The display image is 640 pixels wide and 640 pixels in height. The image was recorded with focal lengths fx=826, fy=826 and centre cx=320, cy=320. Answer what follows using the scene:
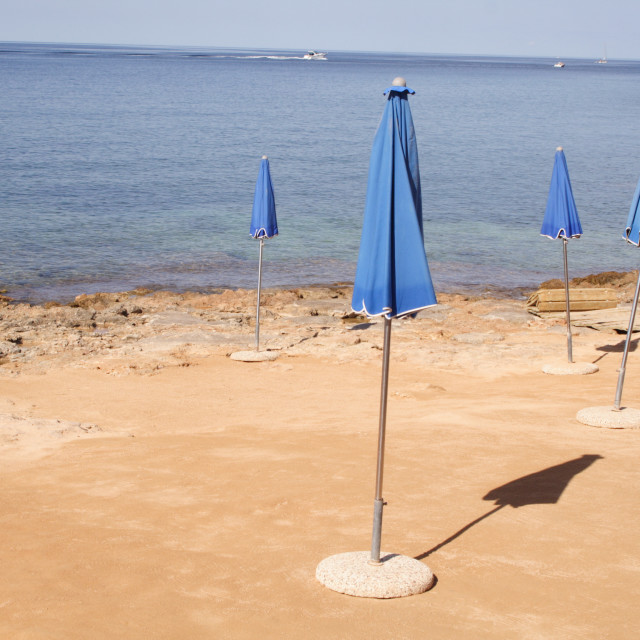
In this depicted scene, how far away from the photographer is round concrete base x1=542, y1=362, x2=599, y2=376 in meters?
13.0

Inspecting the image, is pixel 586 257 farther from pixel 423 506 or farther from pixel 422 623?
pixel 422 623

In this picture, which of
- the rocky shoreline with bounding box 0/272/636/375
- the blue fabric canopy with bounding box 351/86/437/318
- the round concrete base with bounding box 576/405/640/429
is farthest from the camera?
the rocky shoreline with bounding box 0/272/636/375

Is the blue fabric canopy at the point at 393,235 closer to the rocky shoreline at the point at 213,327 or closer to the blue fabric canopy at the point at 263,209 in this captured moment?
the blue fabric canopy at the point at 263,209

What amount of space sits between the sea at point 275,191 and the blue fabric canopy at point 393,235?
55.3 feet

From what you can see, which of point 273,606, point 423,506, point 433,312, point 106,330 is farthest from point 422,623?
point 433,312

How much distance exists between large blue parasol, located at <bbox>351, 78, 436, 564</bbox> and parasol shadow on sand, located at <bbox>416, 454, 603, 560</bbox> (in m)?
2.46

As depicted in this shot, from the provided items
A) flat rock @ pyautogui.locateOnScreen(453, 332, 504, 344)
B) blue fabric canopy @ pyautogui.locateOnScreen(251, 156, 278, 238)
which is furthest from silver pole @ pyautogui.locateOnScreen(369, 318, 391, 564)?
flat rock @ pyautogui.locateOnScreen(453, 332, 504, 344)

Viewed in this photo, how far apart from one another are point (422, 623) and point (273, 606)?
1033 millimetres

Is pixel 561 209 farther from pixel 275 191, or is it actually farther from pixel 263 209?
pixel 275 191

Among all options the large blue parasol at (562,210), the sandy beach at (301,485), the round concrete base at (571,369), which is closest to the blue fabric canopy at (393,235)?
the sandy beach at (301,485)

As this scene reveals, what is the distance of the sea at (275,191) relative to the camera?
984 inches

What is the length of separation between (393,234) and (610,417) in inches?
221

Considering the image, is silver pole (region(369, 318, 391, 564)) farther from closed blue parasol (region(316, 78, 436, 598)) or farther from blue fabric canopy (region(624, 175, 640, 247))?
blue fabric canopy (region(624, 175, 640, 247))

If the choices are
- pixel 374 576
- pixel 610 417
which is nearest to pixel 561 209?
pixel 610 417
